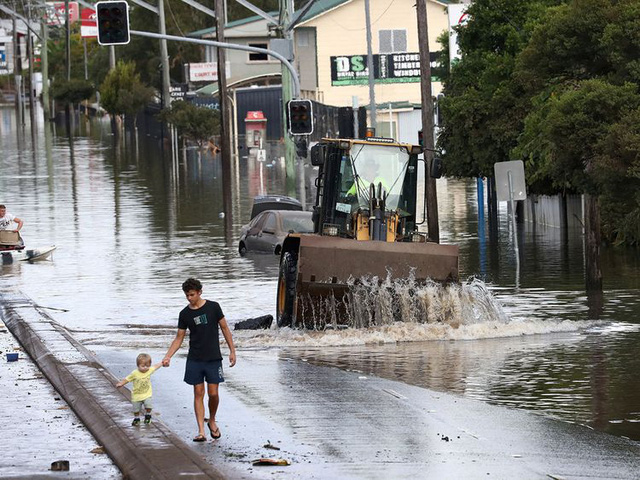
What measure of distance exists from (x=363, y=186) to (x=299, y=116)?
13183 mm

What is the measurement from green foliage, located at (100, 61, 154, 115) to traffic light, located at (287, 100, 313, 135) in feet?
246

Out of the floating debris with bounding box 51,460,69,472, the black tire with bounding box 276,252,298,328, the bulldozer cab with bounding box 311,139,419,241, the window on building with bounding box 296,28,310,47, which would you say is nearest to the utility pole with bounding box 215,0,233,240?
the bulldozer cab with bounding box 311,139,419,241

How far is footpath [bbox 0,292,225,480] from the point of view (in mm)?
11531

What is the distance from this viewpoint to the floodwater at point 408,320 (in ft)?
54.3

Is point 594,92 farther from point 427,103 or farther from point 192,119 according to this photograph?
point 192,119

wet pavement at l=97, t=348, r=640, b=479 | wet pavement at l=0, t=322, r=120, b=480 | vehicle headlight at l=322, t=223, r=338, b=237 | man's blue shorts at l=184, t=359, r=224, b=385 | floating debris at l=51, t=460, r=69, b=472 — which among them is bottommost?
wet pavement at l=97, t=348, r=640, b=479

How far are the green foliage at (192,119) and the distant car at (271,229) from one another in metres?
48.3

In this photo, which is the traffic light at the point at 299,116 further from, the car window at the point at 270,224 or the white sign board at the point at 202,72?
the white sign board at the point at 202,72

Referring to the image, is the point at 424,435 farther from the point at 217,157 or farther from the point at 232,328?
the point at 217,157

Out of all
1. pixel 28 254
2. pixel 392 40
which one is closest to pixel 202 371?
pixel 28 254

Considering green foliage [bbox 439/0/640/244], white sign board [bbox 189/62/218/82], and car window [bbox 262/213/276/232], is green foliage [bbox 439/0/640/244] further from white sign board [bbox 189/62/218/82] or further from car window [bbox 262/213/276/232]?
white sign board [bbox 189/62/218/82]

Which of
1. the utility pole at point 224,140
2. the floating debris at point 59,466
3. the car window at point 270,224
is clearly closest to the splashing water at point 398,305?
the floating debris at point 59,466

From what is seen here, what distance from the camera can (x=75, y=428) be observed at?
13680 millimetres

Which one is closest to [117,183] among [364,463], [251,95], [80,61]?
[251,95]
